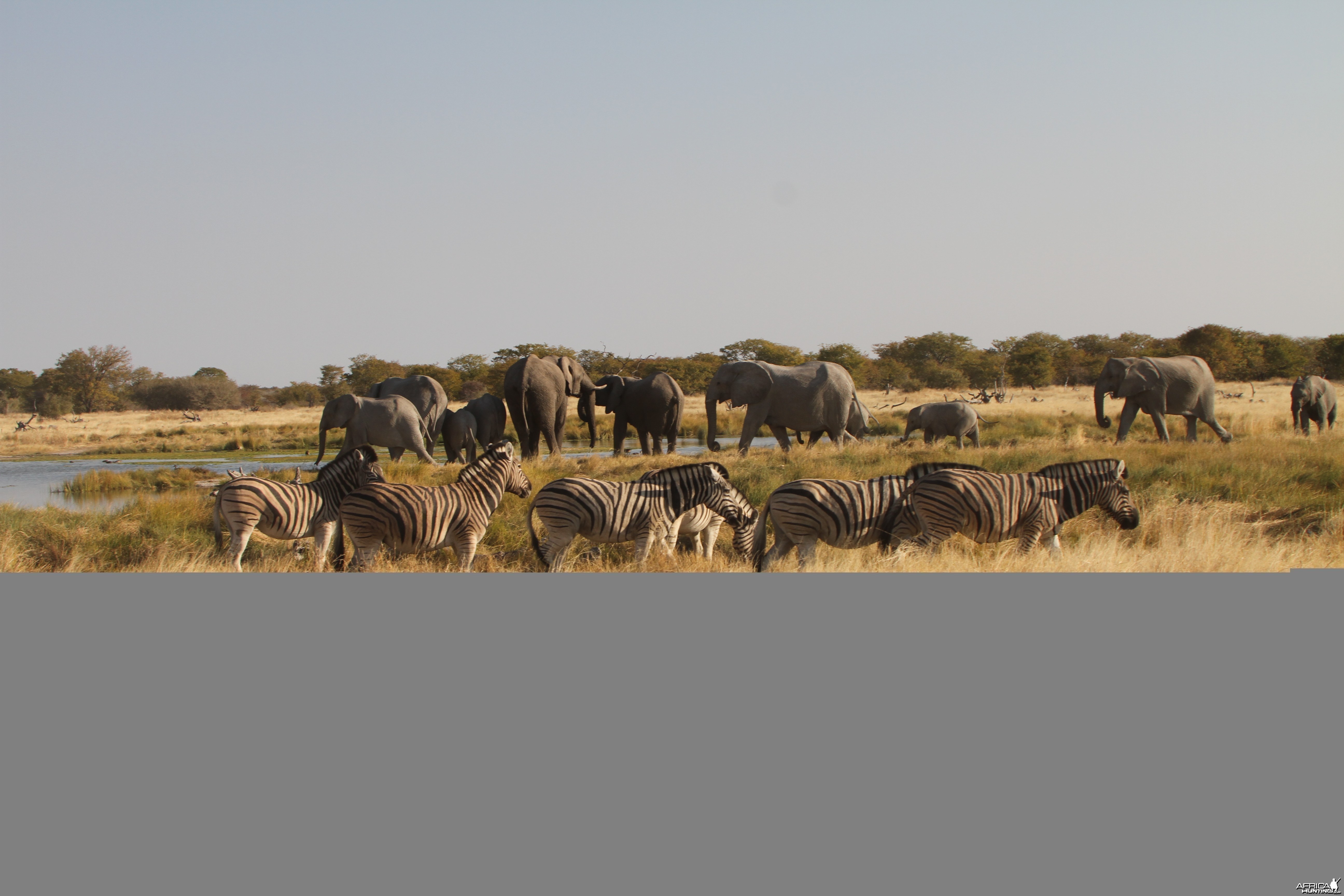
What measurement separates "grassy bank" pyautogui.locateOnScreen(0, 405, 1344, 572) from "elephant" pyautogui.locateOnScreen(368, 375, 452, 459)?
4.31 m

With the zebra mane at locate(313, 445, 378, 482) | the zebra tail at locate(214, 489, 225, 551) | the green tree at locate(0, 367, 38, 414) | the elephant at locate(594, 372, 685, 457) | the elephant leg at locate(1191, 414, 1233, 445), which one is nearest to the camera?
the zebra tail at locate(214, 489, 225, 551)

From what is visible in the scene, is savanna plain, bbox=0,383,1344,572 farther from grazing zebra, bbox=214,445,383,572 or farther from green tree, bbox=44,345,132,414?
green tree, bbox=44,345,132,414

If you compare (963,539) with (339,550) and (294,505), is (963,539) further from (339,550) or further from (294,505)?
(294,505)

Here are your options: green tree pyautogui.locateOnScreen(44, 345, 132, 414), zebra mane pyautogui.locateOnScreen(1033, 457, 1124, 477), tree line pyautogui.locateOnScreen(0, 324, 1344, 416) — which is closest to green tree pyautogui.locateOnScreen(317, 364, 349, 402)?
tree line pyautogui.locateOnScreen(0, 324, 1344, 416)

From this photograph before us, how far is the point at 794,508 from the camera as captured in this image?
8570mm

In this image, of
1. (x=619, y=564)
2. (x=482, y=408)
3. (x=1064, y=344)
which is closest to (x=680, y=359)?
(x=482, y=408)

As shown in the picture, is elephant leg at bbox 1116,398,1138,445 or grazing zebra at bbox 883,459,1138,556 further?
elephant leg at bbox 1116,398,1138,445

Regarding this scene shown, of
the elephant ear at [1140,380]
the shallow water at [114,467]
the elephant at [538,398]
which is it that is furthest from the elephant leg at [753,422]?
the elephant ear at [1140,380]

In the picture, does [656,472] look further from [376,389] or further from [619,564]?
[376,389]

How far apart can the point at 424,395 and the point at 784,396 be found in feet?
23.4

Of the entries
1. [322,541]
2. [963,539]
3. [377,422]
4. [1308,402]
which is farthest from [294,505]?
[1308,402]

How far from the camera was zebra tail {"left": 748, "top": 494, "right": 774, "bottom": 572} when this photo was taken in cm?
870

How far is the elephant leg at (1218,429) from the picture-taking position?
17.2 meters

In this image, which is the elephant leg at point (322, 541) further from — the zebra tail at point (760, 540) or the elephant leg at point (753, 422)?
the elephant leg at point (753, 422)
